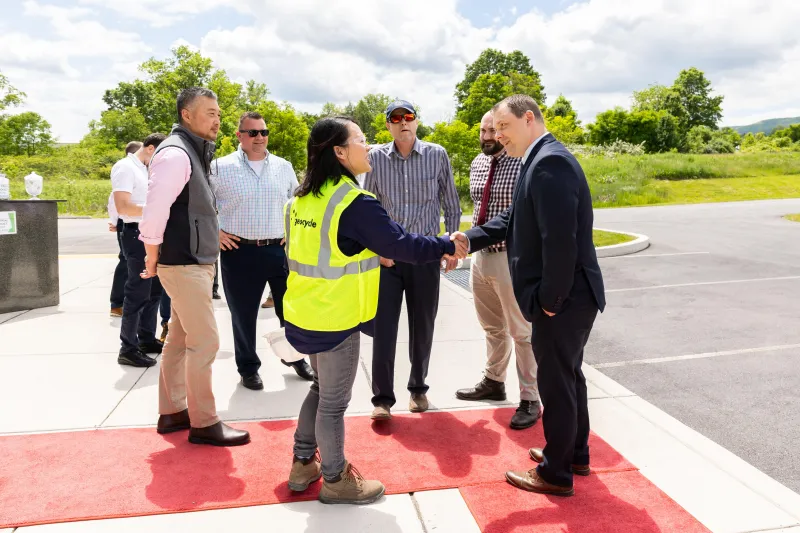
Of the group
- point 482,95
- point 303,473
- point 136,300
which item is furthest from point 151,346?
point 482,95

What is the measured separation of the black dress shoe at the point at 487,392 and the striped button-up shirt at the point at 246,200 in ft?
6.43

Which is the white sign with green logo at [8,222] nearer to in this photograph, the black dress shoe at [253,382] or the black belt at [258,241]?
the black belt at [258,241]

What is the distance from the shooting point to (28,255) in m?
7.09

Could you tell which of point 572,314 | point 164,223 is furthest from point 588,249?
point 164,223

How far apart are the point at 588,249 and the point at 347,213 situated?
49.1 inches

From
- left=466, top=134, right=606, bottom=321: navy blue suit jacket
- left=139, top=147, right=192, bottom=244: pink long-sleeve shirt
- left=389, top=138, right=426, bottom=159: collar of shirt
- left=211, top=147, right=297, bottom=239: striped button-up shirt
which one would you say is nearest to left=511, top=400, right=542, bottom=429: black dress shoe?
left=466, top=134, right=606, bottom=321: navy blue suit jacket

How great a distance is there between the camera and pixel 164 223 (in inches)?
132

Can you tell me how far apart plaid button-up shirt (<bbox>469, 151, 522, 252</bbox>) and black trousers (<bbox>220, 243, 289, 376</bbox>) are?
1638mm

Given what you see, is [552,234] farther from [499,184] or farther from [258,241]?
[258,241]

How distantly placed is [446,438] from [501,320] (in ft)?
3.37

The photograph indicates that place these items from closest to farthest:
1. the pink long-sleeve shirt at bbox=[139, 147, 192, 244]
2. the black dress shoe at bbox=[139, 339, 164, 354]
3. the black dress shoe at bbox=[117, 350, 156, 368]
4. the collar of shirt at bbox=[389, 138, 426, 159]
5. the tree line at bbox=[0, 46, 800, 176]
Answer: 1. the pink long-sleeve shirt at bbox=[139, 147, 192, 244]
2. the collar of shirt at bbox=[389, 138, 426, 159]
3. the black dress shoe at bbox=[117, 350, 156, 368]
4. the black dress shoe at bbox=[139, 339, 164, 354]
5. the tree line at bbox=[0, 46, 800, 176]

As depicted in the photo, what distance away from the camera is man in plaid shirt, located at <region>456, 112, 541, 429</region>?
156 inches

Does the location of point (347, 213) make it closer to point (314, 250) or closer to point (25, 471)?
point (314, 250)

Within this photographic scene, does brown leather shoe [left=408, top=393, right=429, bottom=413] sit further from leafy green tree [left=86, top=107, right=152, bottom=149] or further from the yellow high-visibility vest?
leafy green tree [left=86, top=107, right=152, bottom=149]
